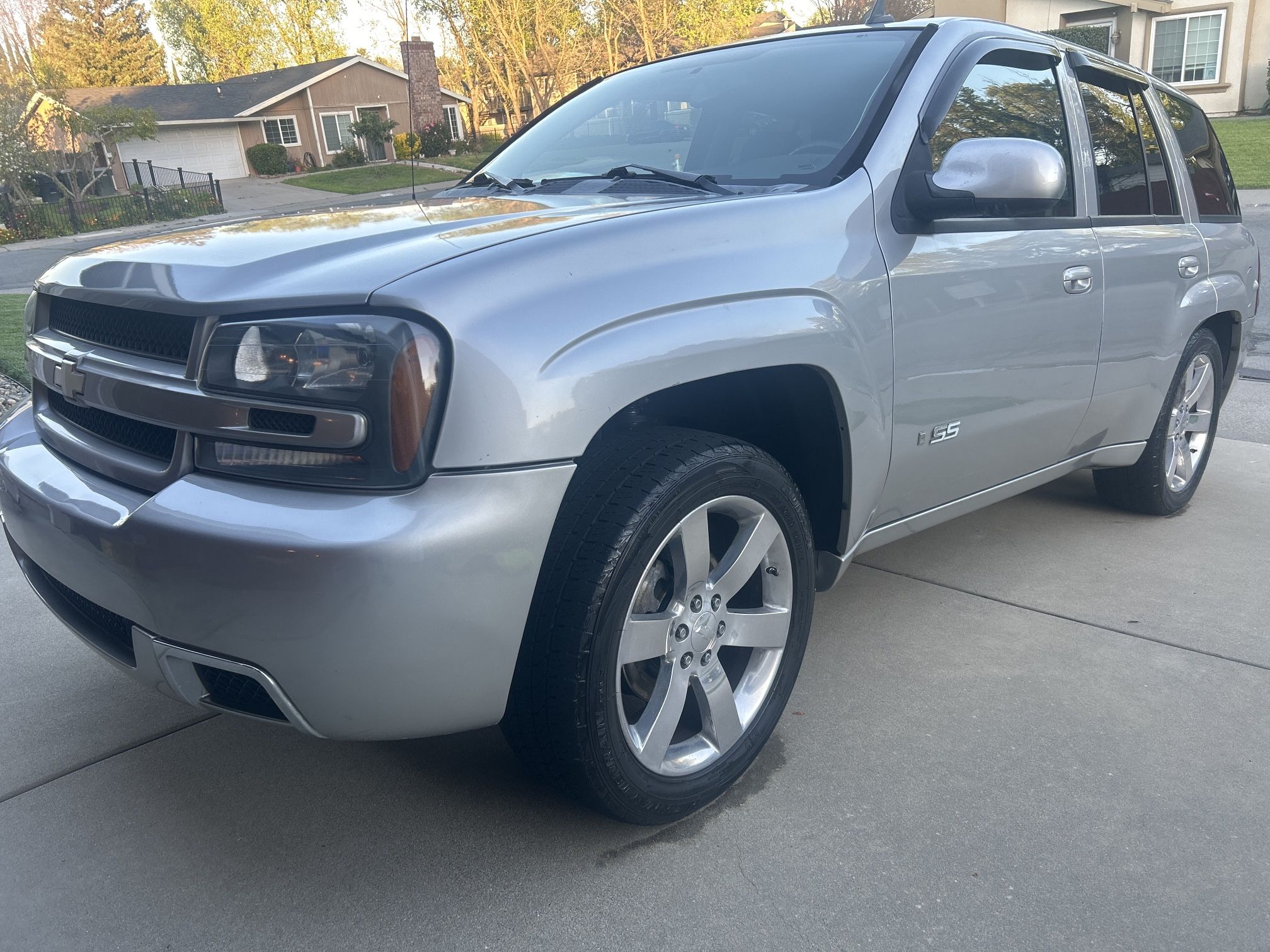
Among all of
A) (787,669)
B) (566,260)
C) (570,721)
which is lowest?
(787,669)

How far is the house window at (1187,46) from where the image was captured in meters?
25.0

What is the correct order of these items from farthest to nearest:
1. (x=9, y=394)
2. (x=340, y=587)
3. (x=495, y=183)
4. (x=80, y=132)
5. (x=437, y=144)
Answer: (x=437, y=144)
(x=80, y=132)
(x=9, y=394)
(x=495, y=183)
(x=340, y=587)

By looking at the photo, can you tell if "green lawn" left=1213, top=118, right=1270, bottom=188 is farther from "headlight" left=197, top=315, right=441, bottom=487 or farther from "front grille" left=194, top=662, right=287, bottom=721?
"front grille" left=194, top=662, right=287, bottom=721

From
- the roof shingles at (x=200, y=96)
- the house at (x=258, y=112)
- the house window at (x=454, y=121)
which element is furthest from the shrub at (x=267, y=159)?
the house window at (x=454, y=121)

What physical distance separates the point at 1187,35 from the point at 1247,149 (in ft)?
24.3

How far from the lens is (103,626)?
219 cm

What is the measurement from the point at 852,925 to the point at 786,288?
131cm

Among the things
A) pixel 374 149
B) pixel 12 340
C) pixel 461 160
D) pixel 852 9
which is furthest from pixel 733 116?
pixel 852 9

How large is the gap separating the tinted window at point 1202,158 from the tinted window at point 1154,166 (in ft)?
0.82

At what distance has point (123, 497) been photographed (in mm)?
1981

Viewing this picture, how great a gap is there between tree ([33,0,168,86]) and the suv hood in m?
68.8

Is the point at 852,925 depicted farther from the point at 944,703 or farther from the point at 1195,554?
the point at 1195,554

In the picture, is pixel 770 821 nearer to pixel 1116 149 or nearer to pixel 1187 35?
pixel 1116 149

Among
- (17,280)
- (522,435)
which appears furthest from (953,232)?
(17,280)
